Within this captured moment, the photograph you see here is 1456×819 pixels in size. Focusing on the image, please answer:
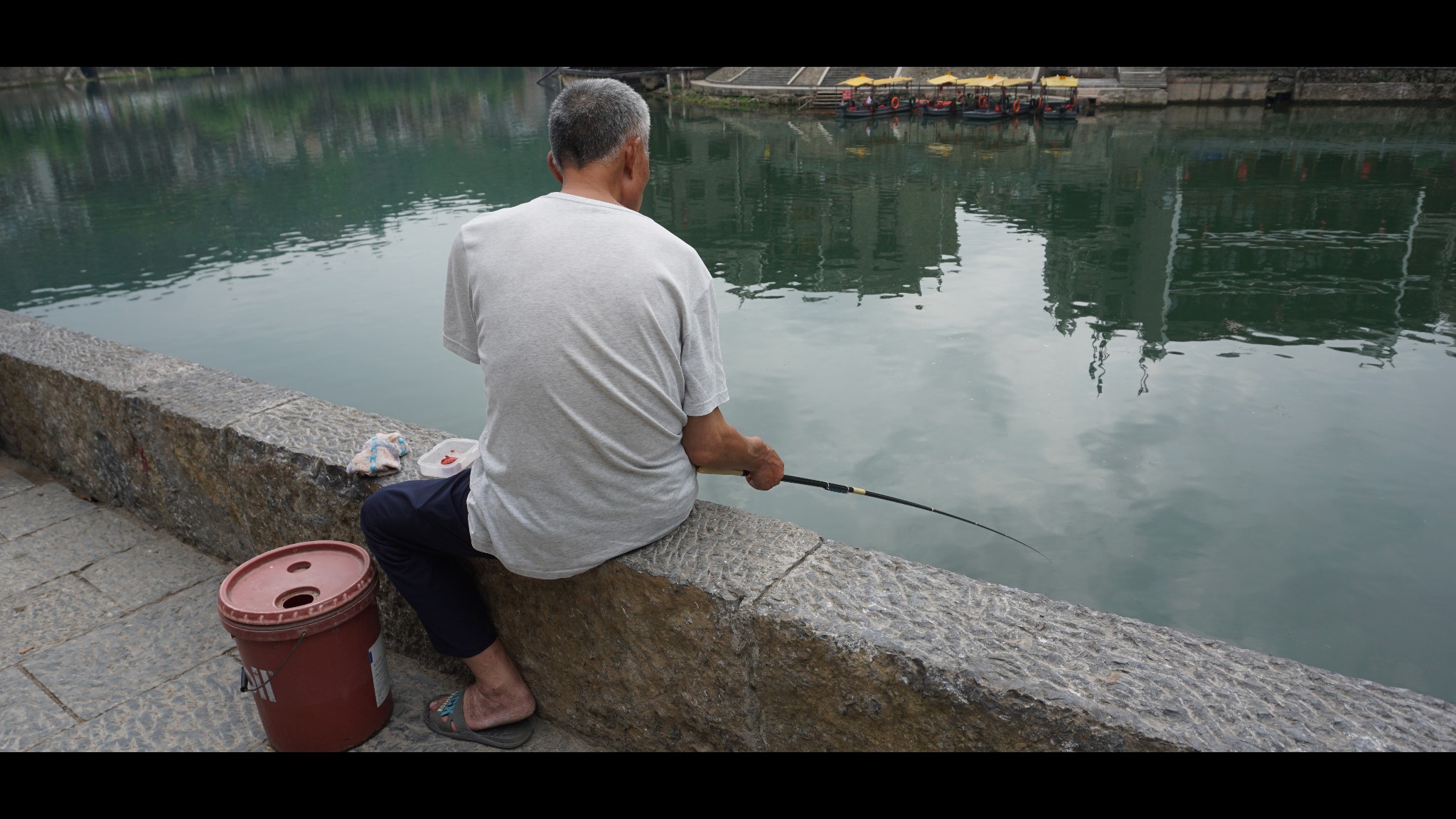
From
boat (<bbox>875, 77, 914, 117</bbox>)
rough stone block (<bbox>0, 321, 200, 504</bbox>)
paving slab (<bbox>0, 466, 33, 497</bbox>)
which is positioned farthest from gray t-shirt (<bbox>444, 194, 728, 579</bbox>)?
boat (<bbox>875, 77, 914, 117</bbox>)

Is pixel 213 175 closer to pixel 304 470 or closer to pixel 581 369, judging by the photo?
pixel 304 470

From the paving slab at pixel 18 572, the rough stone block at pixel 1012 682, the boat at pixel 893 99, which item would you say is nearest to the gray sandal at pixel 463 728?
the rough stone block at pixel 1012 682

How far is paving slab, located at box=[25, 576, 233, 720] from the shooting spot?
9.05 feet

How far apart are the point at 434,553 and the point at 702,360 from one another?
859mm

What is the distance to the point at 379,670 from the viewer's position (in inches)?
97.6

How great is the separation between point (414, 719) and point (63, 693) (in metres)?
1.07

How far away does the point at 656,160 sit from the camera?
96.6 ft

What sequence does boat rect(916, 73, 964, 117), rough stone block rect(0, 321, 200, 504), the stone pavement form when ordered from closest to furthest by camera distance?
the stone pavement → rough stone block rect(0, 321, 200, 504) → boat rect(916, 73, 964, 117)

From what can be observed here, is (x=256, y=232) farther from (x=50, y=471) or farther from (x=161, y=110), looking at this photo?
(x=161, y=110)

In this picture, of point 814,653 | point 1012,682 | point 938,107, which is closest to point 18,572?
point 814,653

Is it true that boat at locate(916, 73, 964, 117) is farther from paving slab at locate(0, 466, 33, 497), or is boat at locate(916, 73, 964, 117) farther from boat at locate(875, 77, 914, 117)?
paving slab at locate(0, 466, 33, 497)

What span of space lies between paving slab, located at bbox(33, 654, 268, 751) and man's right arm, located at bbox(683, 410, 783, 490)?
1.45 metres

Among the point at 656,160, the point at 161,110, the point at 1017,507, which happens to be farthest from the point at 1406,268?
the point at 161,110

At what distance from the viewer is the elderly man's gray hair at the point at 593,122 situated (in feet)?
6.63
